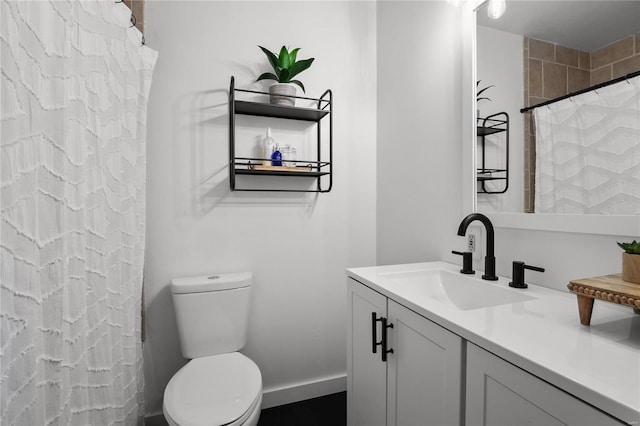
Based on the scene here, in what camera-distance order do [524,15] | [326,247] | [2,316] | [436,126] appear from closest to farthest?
[2,316]
[524,15]
[436,126]
[326,247]

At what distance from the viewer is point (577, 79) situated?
0.92m

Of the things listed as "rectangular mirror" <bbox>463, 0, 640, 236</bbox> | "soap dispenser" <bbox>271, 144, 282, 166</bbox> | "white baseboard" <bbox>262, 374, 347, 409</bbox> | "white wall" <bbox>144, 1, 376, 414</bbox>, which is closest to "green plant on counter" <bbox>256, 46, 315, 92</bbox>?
"white wall" <bbox>144, 1, 376, 414</bbox>

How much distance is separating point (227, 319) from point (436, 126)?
1.38 meters

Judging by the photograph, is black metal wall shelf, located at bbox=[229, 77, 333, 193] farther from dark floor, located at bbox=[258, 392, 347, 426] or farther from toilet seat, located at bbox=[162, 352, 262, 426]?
dark floor, located at bbox=[258, 392, 347, 426]

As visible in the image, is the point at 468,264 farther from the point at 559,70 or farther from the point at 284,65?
the point at 284,65

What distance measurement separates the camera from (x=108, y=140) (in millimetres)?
1007

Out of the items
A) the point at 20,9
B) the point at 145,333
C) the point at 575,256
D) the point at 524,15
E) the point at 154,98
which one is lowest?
the point at 145,333

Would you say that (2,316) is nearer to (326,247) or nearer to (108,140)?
(108,140)

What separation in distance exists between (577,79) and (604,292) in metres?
0.65

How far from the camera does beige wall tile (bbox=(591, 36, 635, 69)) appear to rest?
82 centimetres

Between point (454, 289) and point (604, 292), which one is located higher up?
point (604, 292)

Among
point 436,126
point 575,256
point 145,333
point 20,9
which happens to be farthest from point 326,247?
point 20,9

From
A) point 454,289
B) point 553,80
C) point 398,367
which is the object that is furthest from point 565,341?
point 553,80

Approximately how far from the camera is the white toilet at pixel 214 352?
113 cm
